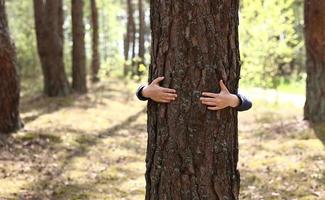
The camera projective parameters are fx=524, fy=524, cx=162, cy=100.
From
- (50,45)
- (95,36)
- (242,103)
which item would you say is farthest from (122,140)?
(95,36)

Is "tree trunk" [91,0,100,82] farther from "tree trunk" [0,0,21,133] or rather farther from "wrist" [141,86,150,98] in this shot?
"wrist" [141,86,150,98]

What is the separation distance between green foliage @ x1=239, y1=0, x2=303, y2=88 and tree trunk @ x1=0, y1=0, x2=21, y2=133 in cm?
740

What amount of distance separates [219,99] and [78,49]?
14.6 metres

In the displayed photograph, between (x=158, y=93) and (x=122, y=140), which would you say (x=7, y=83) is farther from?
(x=158, y=93)

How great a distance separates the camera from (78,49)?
1808 centimetres

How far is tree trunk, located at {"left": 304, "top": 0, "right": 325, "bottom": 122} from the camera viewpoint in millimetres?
10560

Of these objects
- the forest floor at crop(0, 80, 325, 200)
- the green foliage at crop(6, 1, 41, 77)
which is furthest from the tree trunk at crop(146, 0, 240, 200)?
the green foliage at crop(6, 1, 41, 77)

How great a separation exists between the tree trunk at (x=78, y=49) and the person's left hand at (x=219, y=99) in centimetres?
1429

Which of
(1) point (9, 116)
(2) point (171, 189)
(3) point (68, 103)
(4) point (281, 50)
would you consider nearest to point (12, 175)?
(1) point (9, 116)

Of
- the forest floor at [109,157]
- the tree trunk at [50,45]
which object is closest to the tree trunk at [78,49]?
the tree trunk at [50,45]

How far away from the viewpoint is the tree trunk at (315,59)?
34.6 feet

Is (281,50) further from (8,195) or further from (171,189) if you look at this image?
(171,189)

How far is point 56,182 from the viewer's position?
7691 mm

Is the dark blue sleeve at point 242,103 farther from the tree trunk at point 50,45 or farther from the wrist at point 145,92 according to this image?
the tree trunk at point 50,45
